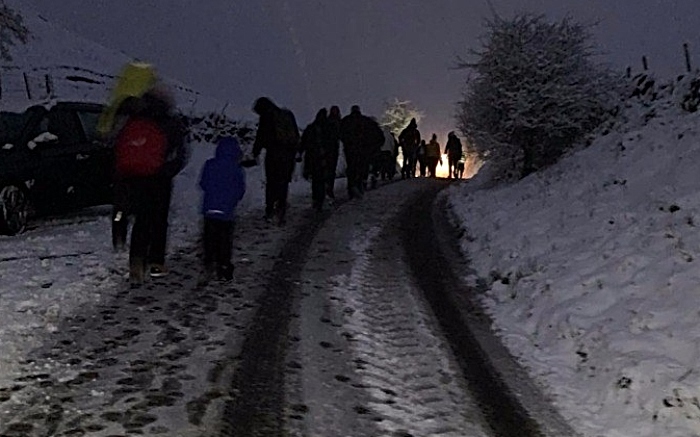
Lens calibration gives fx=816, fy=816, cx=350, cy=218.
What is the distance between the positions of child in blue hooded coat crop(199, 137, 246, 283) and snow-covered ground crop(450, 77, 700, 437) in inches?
109

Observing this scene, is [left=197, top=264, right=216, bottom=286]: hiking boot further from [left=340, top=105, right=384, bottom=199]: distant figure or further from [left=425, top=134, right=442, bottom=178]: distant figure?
[left=425, top=134, right=442, bottom=178]: distant figure

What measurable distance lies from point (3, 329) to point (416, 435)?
3.50 meters

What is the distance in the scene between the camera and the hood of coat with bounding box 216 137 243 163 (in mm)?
8305

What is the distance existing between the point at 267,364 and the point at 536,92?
42.0 ft

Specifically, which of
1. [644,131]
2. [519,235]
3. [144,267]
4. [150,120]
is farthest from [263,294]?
[644,131]

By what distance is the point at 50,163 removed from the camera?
11.1 meters

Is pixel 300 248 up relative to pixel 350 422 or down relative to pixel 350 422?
up

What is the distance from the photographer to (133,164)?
780cm

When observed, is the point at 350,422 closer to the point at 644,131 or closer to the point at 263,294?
the point at 263,294

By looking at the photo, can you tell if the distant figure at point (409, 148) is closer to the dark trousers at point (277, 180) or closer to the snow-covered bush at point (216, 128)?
the snow-covered bush at point (216, 128)

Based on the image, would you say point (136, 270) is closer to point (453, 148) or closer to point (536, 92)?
point (536, 92)

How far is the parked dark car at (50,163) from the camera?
10.5 m

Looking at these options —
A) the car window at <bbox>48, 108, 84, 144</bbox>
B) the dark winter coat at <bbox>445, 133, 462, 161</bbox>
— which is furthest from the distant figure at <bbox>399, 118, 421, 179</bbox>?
the car window at <bbox>48, 108, 84, 144</bbox>

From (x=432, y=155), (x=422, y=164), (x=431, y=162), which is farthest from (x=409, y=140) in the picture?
(x=431, y=162)
